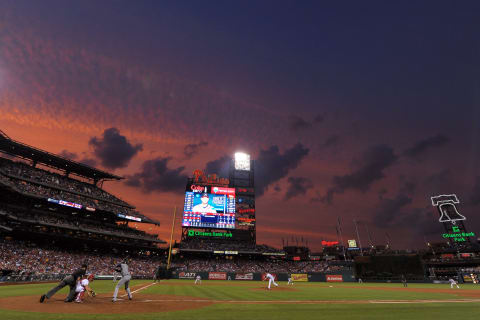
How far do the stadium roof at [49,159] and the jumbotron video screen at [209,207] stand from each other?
1805 centimetres

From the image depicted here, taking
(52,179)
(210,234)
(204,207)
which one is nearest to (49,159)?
(52,179)

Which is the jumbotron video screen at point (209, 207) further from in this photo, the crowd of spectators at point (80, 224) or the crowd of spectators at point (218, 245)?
the crowd of spectators at point (80, 224)

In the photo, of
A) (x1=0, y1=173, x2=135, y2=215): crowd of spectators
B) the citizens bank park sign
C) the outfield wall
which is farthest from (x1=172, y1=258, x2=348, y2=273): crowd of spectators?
(x1=0, y1=173, x2=135, y2=215): crowd of spectators

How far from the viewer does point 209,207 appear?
61.3 m

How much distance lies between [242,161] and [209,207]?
17.5m

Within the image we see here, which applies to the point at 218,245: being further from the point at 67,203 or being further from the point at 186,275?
the point at 67,203

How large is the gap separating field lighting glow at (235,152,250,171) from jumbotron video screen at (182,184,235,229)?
8.96 m

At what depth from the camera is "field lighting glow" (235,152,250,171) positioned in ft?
231

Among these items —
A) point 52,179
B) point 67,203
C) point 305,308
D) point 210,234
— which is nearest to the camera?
point 305,308

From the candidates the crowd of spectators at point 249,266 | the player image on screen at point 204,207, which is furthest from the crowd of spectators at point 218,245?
the player image on screen at point 204,207

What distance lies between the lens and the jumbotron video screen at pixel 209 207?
59.6m

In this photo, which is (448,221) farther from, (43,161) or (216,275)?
(43,161)

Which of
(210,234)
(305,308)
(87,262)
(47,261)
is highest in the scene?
(210,234)

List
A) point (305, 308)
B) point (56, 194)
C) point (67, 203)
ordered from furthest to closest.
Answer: point (56, 194) → point (67, 203) → point (305, 308)
